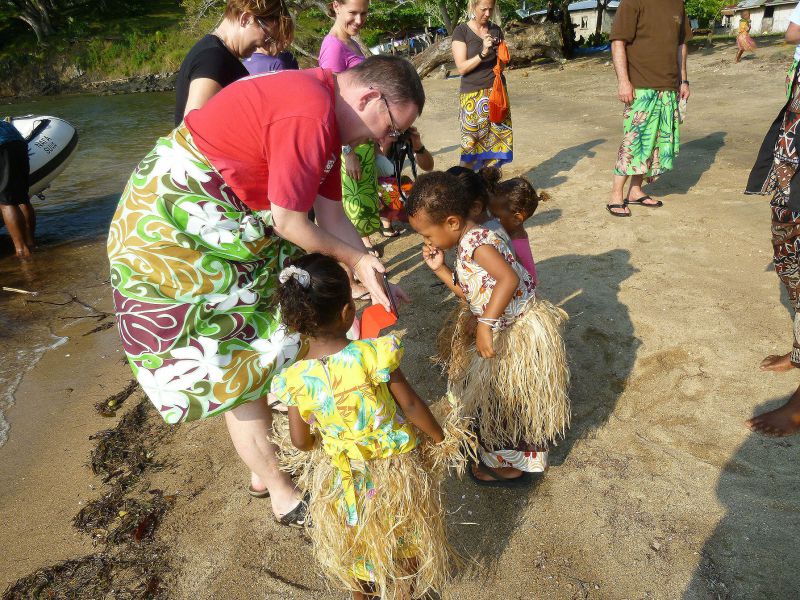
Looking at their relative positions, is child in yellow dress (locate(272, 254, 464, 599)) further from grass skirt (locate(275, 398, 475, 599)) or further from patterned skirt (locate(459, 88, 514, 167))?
patterned skirt (locate(459, 88, 514, 167))

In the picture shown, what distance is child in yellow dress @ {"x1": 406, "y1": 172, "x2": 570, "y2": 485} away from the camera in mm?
2252

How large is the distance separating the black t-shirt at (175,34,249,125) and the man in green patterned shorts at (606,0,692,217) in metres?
3.76

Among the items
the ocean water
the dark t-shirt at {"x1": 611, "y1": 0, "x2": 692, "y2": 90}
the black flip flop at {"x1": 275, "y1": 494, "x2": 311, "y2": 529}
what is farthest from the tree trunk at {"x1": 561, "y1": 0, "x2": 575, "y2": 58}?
the black flip flop at {"x1": 275, "y1": 494, "x2": 311, "y2": 529}

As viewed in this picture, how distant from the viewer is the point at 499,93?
5227 millimetres

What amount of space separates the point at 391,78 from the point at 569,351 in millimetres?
2149

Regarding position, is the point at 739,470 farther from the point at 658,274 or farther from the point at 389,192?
the point at 389,192

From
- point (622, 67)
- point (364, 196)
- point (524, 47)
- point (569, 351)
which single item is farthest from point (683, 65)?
point (524, 47)

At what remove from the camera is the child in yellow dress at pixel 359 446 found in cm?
174

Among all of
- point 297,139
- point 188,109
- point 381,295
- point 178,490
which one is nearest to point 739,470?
point 381,295

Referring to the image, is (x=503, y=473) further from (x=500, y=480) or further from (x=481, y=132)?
(x=481, y=132)

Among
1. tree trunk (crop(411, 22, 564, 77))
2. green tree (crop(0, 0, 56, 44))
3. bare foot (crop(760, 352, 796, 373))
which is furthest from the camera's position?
green tree (crop(0, 0, 56, 44))

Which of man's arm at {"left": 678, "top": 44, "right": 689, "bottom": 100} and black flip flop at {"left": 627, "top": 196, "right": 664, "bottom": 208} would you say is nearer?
man's arm at {"left": 678, "top": 44, "right": 689, "bottom": 100}

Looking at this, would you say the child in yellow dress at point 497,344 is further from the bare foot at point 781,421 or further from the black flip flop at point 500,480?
the bare foot at point 781,421

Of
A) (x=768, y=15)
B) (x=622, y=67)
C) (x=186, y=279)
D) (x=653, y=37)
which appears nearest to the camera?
(x=186, y=279)
